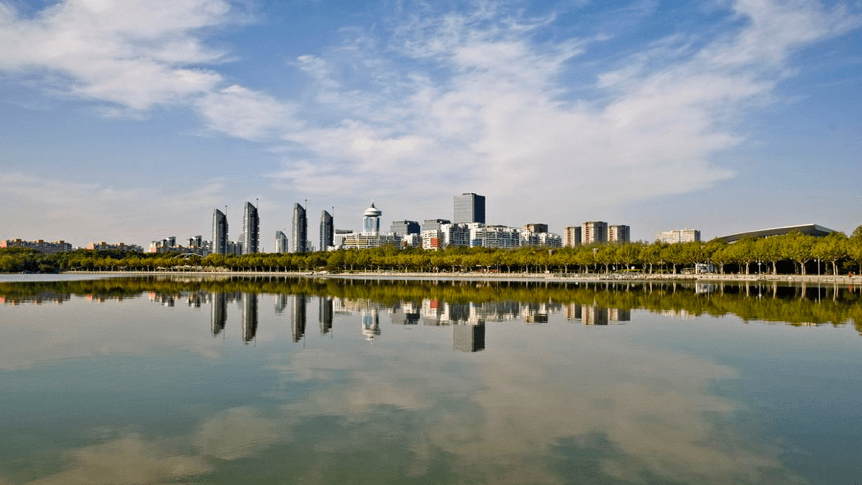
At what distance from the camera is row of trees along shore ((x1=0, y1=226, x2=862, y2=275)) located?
97.3 metres

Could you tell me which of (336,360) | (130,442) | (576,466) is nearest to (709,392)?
(576,466)

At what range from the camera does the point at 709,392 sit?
651 inches

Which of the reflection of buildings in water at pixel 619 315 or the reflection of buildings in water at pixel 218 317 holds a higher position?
the reflection of buildings in water at pixel 218 317

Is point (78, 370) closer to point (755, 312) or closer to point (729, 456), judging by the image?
point (729, 456)

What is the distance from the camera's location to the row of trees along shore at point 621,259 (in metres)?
97.3

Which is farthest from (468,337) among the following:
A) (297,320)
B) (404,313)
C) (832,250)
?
(832,250)

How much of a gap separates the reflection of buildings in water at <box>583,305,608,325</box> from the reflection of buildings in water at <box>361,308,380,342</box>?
11.5m

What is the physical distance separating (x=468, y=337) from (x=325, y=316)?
522 inches

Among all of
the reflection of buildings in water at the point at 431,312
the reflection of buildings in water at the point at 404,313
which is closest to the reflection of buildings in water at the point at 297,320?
the reflection of buildings in water at the point at 404,313

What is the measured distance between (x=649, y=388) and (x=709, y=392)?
5.06ft

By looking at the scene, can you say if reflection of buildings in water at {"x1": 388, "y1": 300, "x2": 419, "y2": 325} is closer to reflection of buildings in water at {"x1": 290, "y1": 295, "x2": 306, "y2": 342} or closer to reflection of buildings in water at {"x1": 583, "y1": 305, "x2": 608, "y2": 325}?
reflection of buildings in water at {"x1": 290, "y1": 295, "x2": 306, "y2": 342}

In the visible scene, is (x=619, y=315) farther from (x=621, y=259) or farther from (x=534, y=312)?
(x=621, y=259)

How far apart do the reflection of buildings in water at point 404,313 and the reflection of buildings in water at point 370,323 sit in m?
1.02

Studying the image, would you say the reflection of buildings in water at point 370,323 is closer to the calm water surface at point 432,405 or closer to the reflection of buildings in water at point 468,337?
the calm water surface at point 432,405
